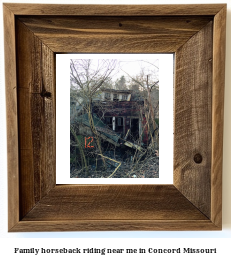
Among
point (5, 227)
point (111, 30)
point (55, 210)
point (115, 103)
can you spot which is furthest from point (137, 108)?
point (5, 227)

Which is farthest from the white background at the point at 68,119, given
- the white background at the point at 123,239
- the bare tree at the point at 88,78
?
the white background at the point at 123,239

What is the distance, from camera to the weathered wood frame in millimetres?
475

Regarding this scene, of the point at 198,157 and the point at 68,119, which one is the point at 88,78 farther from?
the point at 198,157

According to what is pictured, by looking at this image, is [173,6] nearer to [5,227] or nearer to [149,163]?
[149,163]

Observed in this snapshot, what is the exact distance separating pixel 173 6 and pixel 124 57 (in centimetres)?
14

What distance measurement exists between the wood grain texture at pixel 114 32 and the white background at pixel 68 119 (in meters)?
0.02

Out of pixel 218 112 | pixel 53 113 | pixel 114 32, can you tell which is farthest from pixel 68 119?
pixel 218 112

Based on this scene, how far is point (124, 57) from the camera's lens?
0.50 meters

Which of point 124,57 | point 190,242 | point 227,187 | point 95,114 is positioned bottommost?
point 190,242

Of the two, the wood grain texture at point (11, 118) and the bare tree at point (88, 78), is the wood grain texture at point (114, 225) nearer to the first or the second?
the wood grain texture at point (11, 118)

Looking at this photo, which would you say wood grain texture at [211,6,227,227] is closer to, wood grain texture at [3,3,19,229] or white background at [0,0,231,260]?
white background at [0,0,231,260]

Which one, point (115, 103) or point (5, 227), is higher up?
point (115, 103)

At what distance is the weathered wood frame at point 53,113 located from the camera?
475 mm

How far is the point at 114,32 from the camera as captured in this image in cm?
48
